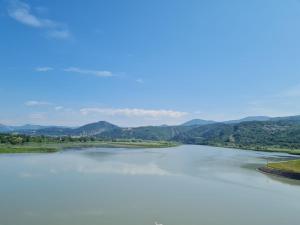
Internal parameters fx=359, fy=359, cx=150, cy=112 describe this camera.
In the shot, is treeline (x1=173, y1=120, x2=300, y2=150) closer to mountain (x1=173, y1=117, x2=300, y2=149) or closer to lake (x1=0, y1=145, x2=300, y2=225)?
mountain (x1=173, y1=117, x2=300, y2=149)

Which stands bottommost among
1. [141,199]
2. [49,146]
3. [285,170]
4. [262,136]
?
[141,199]

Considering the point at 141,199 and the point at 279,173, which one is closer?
the point at 141,199

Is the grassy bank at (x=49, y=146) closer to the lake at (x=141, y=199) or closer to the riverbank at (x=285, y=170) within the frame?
the lake at (x=141, y=199)

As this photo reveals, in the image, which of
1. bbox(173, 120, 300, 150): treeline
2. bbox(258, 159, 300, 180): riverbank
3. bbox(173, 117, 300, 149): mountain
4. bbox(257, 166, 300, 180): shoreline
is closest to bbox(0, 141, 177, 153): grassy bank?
bbox(173, 120, 300, 150): treeline

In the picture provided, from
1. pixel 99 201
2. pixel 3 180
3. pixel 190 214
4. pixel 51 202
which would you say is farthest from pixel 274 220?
pixel 3 180

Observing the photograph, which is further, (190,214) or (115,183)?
(115,183)

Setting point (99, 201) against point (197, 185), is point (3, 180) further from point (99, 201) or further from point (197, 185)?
point (197, 185)

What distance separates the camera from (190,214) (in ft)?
70.8

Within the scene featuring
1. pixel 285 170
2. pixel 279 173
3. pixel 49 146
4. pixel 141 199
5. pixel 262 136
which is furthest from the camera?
pixel 262 136

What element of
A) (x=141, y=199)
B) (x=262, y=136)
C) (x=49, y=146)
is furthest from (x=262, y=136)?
(x=141, y=199)

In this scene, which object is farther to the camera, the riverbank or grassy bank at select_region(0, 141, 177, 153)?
grassy bank at select_region(0, 141, 177, 153)

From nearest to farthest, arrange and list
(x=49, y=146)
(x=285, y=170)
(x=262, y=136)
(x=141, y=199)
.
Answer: (x=141, y=199) < (x=285, y=170) < (x=49, y=146) < (x=262, y=136)

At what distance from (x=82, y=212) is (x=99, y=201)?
3.31 m

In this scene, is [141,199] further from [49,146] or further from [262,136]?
[262,136]
